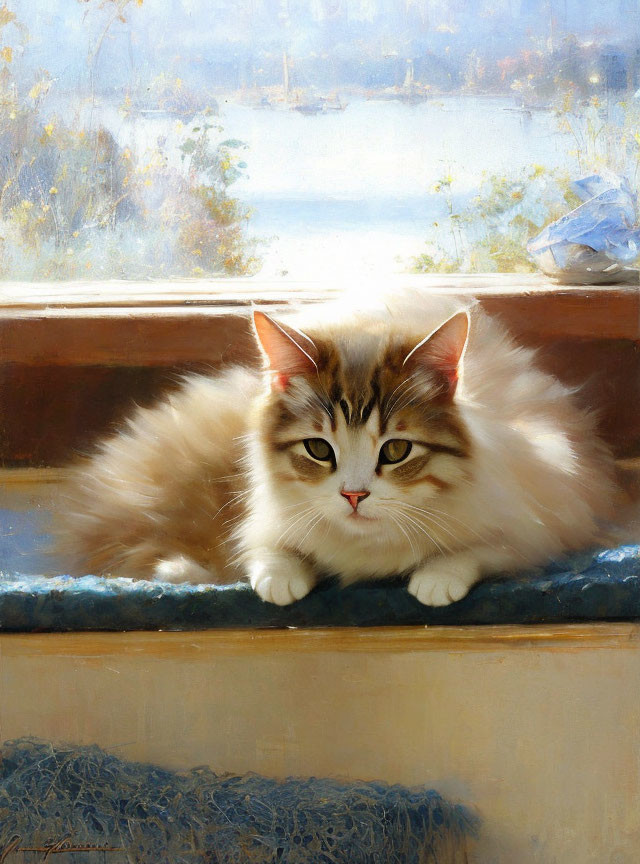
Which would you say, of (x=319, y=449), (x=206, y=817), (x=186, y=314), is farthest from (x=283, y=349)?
(x=206, y=817)

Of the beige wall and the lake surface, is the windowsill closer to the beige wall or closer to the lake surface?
the lake surface

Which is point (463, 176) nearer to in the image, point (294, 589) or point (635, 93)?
point (635, 93)

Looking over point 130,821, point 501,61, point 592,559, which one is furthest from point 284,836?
point 501,61

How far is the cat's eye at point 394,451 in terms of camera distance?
951 millimetres

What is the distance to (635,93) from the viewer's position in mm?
1198

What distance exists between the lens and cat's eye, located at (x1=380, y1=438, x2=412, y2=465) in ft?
3.12

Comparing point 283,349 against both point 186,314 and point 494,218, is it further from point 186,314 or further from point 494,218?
point 494,218

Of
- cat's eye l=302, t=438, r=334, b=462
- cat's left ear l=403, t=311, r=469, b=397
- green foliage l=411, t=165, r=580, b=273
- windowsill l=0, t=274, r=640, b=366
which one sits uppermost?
green foliage l=411, t=165, r=580, b=273

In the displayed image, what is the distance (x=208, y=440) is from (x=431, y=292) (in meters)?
0.44

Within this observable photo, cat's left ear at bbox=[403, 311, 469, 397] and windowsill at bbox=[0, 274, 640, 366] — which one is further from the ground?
windowsill at bbox=[0, 274, 640, 366]

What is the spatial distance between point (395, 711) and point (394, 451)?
0.35 m

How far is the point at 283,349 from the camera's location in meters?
0.97

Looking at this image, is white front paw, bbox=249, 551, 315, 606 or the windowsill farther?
the windowsill
